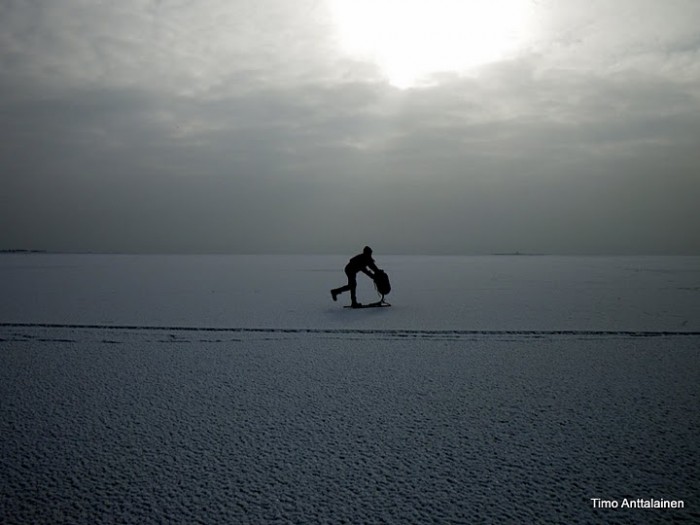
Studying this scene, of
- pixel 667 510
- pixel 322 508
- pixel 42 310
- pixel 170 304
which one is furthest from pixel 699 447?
pixel 42 310

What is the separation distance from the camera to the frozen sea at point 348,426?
7.38ft

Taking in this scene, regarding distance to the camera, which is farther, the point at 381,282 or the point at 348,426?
the point at 381,282

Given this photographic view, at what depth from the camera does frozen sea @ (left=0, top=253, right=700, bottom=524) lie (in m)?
2.25

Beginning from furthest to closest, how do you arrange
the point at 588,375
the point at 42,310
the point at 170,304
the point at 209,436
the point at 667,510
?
1. the point at 170,304
2. the point at 42,310
3. the point at 588,375
4. the point at 209,436
5. the point at 667,510

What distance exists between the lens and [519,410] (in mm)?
3566

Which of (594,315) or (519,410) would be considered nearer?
(519,410)

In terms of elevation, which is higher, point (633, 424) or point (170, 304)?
point (170, 304)

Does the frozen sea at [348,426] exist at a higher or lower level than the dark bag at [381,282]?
lower

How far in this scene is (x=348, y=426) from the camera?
3.23 meters

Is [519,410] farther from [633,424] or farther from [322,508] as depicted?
[322,508]

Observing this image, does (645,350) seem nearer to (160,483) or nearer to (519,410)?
(519,410)

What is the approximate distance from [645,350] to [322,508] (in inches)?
205

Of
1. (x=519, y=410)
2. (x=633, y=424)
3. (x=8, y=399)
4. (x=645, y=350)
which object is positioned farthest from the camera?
(x=645, y=350)

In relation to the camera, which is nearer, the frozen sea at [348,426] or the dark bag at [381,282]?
the frozen sea at [348,426]
